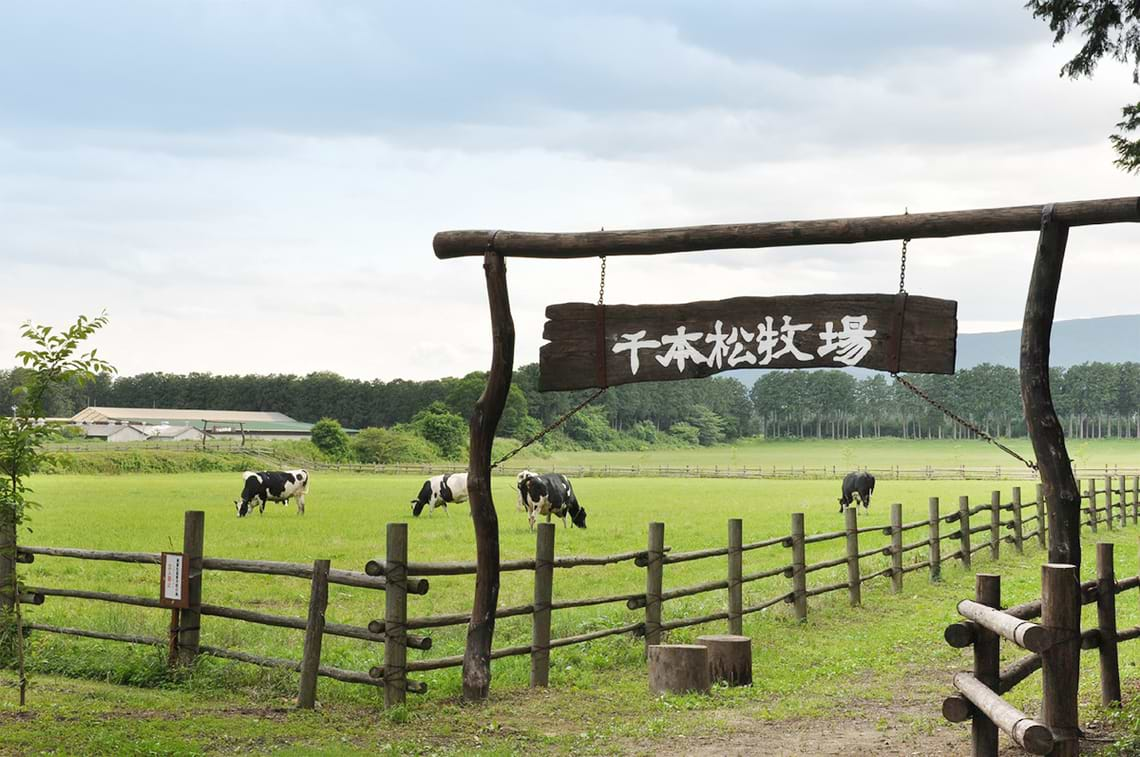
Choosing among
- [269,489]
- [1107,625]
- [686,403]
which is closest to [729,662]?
[1107,625]

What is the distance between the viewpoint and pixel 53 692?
28.9ft

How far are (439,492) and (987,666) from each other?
87.6 ft

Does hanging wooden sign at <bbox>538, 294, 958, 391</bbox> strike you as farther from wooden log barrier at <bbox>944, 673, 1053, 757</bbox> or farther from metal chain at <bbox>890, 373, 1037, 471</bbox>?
wooden log barrier at <bbox>944, 673, 1053, 757</bbox>

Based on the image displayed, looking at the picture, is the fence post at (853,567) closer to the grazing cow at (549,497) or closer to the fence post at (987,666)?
the fence post at (987,666)

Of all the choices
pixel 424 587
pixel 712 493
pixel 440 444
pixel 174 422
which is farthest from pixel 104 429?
pixel 424 587

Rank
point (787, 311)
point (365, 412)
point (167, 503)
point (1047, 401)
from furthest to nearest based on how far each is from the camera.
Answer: point (365, 412) < point (167, 503) < point (787, 311) < point (1047, 401)

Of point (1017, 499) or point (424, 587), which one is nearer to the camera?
point (424, 587)

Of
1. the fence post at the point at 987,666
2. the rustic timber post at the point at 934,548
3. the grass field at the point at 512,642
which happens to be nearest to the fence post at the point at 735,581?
the grass field at the point at 512,642

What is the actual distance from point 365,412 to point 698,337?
98400 millimetres

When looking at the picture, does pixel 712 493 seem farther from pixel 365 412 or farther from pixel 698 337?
pixel 365 412

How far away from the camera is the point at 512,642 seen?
37.8 feet

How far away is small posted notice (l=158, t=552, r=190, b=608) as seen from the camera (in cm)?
920

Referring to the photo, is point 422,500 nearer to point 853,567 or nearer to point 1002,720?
point 853,567

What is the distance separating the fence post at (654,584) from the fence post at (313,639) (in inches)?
118
